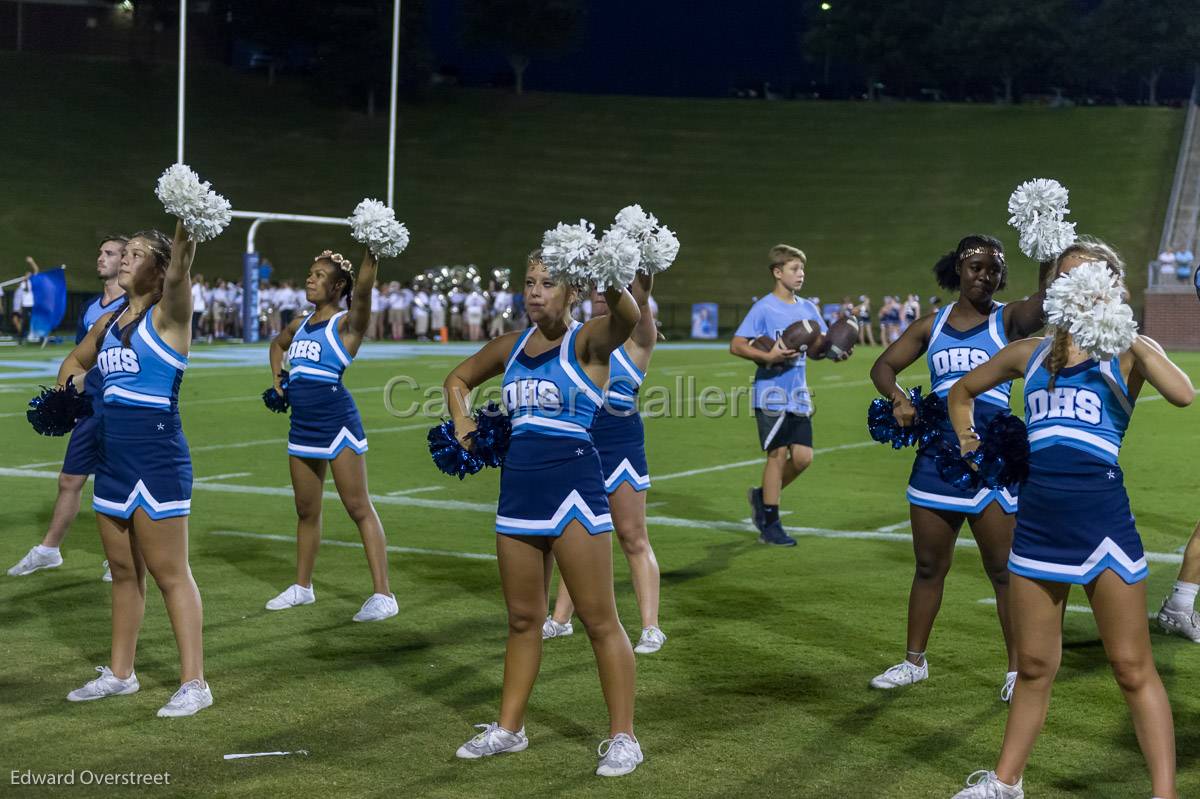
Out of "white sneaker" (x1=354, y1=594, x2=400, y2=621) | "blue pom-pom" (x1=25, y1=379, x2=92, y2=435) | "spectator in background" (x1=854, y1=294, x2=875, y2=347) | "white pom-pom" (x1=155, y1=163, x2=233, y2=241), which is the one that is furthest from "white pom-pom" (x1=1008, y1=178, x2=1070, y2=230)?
"spectator in background" (x1=854, y1=294, x2=875, y2=347)

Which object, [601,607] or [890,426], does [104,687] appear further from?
[890,426]

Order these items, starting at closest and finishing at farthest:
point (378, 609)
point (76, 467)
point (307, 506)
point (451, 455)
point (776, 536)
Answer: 1. point (451, 455)
2. point (378, 609)
3. point (307, 506)
4. point (76, 467)
5. point (776, 536)

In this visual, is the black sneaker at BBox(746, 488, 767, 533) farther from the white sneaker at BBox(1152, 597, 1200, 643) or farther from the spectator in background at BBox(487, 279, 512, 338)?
the spectator in background at BBox(487, 279, 512, 338)

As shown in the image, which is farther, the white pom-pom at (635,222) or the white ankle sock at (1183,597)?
the white ankle sock at (1183,597)

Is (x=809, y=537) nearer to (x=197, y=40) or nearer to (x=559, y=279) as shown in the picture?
(x=559, y=279)

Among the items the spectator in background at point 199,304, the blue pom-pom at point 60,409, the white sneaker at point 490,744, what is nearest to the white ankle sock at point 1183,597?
the white sneaker at point 490,744

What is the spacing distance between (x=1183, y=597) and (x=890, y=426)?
234 cm

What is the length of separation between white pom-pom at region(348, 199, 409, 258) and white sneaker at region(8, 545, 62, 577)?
10.9ft

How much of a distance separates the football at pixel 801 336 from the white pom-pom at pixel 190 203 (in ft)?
15.2

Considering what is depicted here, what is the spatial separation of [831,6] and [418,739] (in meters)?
70.5

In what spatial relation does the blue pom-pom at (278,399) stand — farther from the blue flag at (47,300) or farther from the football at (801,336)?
the blue flag at (47,300)

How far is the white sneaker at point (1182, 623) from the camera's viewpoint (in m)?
7.12

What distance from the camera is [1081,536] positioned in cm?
439

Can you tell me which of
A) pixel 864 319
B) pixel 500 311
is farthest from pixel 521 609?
pixel 864 319
